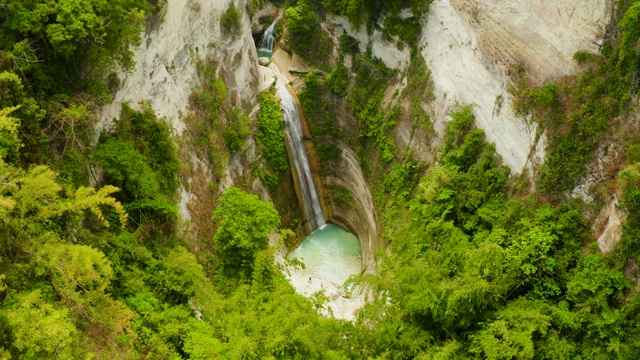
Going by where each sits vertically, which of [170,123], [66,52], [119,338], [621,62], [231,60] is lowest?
[119,338]

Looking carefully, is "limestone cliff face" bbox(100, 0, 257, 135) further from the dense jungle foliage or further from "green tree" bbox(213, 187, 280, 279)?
"green tree" bbox(213, 187, 280, 279)

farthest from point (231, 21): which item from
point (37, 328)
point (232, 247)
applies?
point (37, 328)

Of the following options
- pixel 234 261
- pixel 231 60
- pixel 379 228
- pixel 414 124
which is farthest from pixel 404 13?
pixel 234 261

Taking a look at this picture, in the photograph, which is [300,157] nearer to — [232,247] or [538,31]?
[232,247]

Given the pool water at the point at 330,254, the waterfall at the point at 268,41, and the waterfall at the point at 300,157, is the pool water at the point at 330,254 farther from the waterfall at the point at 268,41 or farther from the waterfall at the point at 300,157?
the waterfall at the point at 268,41

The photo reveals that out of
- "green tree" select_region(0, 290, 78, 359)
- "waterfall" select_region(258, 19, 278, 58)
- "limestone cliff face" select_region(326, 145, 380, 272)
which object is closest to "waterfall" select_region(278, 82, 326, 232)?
"limestone cliff face" select_region(326, 145, 380, 272)

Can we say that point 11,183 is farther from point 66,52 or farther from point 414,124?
point 414,124
